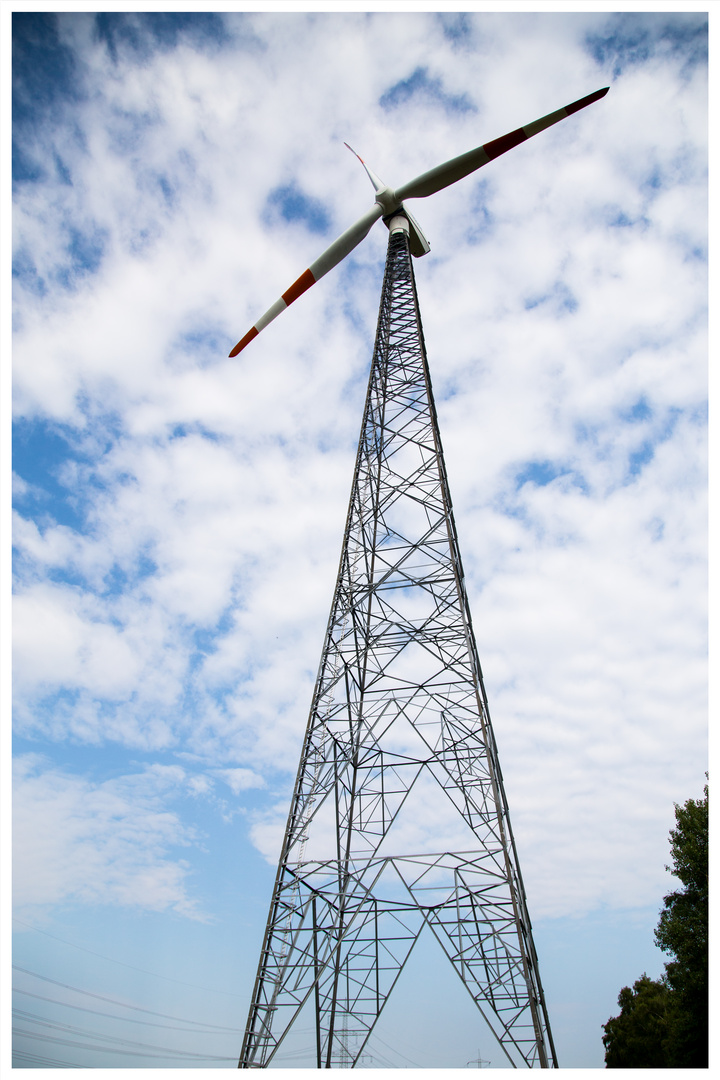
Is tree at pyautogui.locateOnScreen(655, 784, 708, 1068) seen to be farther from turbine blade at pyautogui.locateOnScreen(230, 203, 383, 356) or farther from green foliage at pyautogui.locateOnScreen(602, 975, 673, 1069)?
turbine blade at pyautogui.locateOnScreen(230, 203, 383, 356)

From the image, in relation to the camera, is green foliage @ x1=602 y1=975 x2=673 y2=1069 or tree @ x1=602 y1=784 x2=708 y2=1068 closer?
tree @ x1=602 y1=784 x2=708 y2=1068

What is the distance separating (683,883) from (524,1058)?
1234 cm

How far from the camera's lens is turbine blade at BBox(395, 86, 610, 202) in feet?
68.8

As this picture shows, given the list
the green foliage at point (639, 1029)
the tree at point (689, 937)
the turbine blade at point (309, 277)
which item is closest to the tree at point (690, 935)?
the tree at point (689, 937)

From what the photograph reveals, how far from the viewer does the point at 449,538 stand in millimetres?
17938

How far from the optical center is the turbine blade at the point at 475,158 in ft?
68.8

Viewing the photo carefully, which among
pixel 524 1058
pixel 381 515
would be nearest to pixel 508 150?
pixel 381 515

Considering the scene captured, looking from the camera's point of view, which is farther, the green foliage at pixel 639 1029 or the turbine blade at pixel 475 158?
the green foliage at pixel 639 1029

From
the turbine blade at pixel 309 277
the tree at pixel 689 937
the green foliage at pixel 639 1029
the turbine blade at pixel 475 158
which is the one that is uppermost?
the turbine blade at pixel 475 158

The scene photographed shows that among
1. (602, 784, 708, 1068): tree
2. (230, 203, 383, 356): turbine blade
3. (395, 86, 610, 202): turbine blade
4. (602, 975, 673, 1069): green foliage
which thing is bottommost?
(602, 975, 673, 1069): green foliage

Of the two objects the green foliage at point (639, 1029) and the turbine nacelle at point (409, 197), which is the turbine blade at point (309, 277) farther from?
the green foliage at point (639, 1029)

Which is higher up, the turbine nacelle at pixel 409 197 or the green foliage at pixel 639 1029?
the turbine nacelle at pixel 409 197

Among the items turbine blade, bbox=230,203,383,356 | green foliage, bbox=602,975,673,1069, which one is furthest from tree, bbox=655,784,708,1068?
turbine blade, bbox=230,203,383,356

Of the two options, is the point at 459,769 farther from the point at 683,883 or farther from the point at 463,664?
the point at 683,883
